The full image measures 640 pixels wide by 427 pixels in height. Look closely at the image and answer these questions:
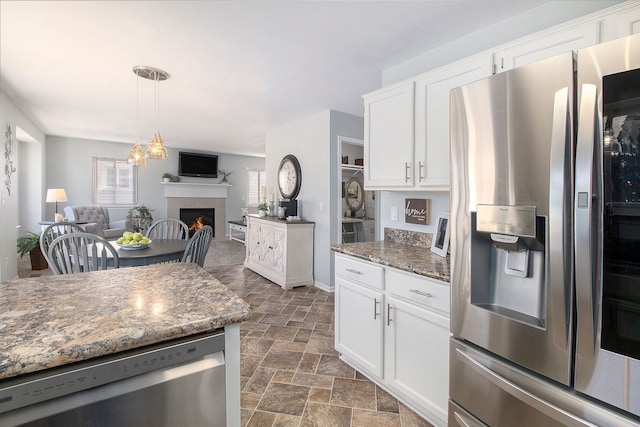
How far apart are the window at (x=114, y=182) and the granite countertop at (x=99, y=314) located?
675cm

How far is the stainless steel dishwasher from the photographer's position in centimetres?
73

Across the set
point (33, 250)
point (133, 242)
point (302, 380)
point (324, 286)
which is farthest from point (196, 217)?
point (302, 380)

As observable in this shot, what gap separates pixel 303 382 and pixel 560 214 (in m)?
1.85

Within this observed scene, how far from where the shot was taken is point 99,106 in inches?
163

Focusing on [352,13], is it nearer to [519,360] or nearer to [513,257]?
[513,257]

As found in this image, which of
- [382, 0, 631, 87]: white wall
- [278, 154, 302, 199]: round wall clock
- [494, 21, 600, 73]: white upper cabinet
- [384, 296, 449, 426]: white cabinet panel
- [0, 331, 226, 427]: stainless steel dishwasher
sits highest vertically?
[382, 0, 631, 87]: white wall

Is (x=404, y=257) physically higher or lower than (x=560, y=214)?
lower

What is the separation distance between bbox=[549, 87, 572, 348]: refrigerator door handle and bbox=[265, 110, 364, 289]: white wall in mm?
3153

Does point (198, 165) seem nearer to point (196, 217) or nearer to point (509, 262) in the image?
point (196, 217)

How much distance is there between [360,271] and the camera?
213 cm

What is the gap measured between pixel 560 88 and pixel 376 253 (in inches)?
53.1

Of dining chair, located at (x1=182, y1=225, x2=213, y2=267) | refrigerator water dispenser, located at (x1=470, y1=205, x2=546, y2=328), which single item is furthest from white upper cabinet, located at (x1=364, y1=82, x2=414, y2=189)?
dining chair, located at (x1=182, y1=225, x2=213, y2=267)

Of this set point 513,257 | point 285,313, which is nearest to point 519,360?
point 513,257

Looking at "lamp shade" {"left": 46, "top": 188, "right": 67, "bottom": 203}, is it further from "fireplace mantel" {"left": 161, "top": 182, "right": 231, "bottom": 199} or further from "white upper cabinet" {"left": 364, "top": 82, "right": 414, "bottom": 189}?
"white upper cabinet" {"left": 364, "top": 82, "right": 414, "bottom": 189}
